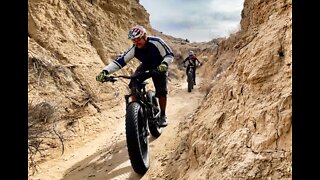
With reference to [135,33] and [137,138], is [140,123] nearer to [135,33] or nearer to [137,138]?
[137,138]

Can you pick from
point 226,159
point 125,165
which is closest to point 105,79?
point 125,165

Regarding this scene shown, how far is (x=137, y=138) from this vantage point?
3.85 metres

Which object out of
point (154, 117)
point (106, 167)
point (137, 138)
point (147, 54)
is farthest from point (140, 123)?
point (147, 54)

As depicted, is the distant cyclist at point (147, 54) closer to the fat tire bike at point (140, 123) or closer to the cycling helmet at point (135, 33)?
the cycling helmet at point (135, 33)

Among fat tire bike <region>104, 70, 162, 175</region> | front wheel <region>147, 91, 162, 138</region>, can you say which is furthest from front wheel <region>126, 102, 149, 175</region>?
front wheel <region>147, 91, 162, 138</region>

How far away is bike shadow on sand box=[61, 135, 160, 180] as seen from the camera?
173 inches

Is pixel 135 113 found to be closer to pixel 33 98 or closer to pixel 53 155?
pixel 53 155

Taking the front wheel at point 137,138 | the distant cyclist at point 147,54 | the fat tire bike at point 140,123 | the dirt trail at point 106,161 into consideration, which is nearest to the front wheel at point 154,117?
the fat tire bike at point 140,123

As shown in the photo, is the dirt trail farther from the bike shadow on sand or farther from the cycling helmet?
the cycling helmet

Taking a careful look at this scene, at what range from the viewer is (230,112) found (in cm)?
357

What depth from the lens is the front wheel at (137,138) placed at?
384 centimetres

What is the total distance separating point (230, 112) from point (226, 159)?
856 mm

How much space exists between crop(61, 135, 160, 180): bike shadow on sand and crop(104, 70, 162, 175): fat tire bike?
290 millimetres

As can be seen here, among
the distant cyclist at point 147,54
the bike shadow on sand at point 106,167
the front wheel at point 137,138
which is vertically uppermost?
the distant cyclist at point 147,54
